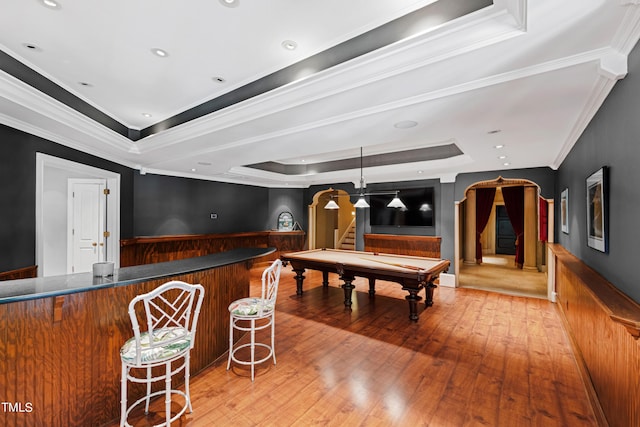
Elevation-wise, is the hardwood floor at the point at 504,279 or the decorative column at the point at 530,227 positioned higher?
the decorative column at the point at 530,227

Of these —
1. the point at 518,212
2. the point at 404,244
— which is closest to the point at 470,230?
the point at 518,212

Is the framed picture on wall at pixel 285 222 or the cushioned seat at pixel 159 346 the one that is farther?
the framed picture on wall at pixel 285 222

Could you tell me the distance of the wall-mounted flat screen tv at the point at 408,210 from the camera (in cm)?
651

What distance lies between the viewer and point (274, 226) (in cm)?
834

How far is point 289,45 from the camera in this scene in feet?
7.59

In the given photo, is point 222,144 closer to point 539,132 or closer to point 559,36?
point 559,36

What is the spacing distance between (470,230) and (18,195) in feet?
34.4

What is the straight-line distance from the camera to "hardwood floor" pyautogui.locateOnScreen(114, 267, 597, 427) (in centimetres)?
210

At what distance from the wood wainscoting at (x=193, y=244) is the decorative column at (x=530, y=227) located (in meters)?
6.63

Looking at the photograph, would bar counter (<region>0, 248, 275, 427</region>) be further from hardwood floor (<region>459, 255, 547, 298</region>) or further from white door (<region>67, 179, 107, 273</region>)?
hardwood floor (<region>459, 255, 547, 298</region>)

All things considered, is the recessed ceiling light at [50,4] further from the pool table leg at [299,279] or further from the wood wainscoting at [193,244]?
the pool table leg at [299,279]

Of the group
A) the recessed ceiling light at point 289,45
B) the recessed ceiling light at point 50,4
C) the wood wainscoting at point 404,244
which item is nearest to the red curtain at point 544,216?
the wood wainscoting at point 404,244

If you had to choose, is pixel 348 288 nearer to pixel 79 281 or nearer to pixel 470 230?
pixel 79 281

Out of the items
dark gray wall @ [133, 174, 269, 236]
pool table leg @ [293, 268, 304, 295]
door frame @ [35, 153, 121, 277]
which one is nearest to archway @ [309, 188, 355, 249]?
dark gray wall @ [133, 174, 269, 236]
